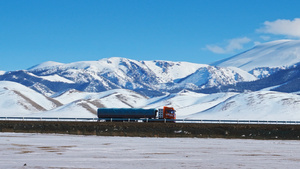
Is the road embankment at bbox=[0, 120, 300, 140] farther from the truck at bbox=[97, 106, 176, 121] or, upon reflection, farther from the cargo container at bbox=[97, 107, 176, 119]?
the cargo container at bbox=[97, 107, 176, 119]

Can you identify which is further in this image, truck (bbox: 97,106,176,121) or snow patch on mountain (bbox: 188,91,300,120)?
snow patch on mountain (bbox: 188,91,300,120)

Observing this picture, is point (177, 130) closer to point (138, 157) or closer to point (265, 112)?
point (138, 157)

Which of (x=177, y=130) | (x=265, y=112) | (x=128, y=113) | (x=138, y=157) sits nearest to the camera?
(x=138, y=157)

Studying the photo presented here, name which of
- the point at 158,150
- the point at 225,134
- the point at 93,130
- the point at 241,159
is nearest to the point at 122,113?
the point at 93,130

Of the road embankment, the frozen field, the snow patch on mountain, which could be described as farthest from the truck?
the snow patch on mountain

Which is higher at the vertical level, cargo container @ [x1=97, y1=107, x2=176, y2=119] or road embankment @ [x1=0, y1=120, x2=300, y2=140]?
cargo container @ [x1=97, y1=107, x2=176, y2=119]

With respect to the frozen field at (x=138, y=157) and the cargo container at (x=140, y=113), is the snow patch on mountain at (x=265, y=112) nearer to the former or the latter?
the cargo container at (x=140, y=113)

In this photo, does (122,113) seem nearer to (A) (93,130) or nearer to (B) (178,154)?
(A) (93,130)

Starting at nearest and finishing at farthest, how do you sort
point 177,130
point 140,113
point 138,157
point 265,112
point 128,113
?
1. point 138,157
2. point 177,130
3. point 140,113
4. point 128,113
5. point 265,112

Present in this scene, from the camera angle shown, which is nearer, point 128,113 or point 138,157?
point 138,157

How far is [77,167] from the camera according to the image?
28062 millimetres

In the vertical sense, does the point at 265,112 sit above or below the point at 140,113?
above

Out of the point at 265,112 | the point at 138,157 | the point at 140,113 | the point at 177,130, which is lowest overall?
the point at 138,157

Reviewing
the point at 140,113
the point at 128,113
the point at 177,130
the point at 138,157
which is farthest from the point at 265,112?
the point at 138,157
